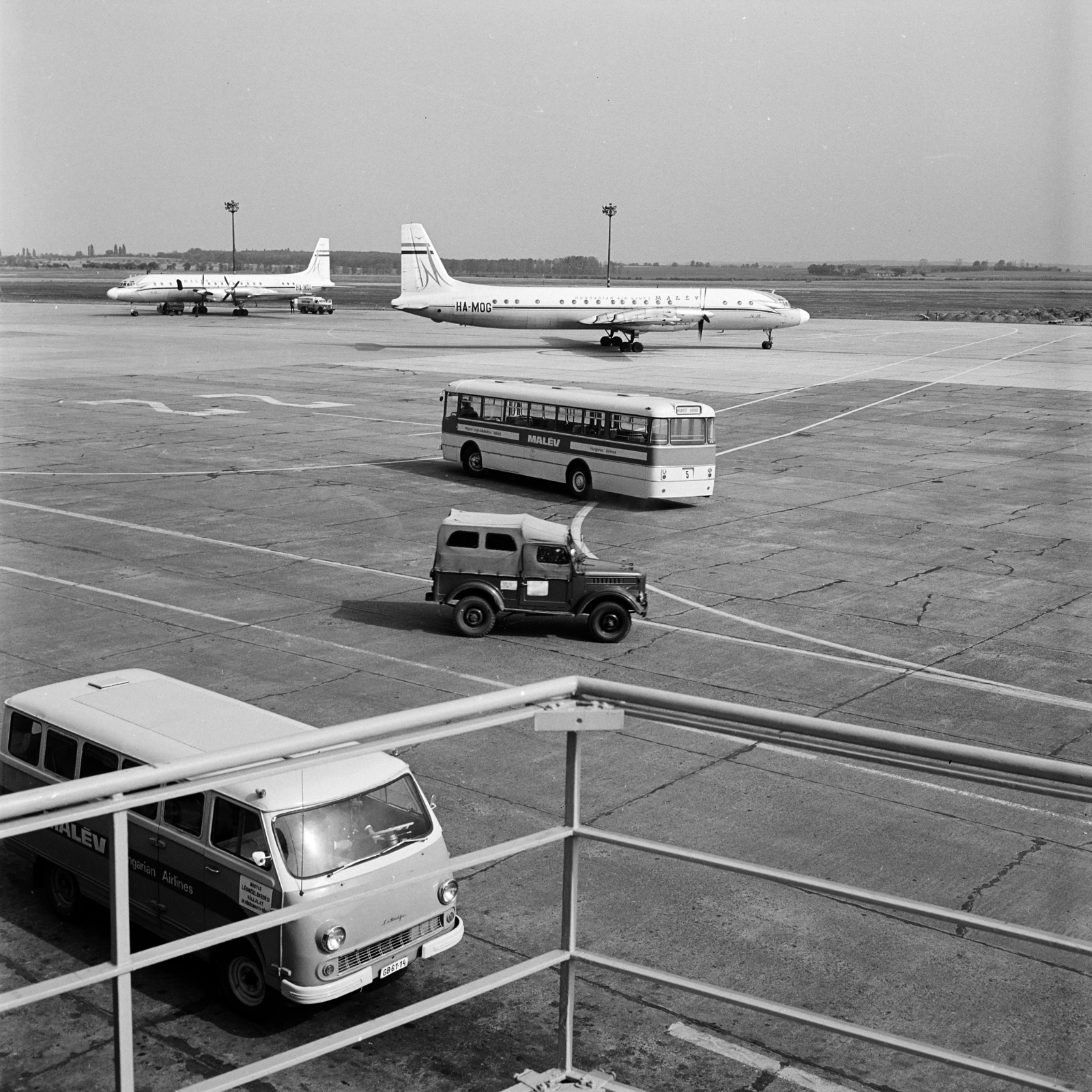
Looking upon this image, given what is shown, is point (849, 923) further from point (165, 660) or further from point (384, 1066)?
point (165, 660)

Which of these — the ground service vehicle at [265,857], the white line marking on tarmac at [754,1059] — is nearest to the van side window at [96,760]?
the ground service vehicle at [265,857]

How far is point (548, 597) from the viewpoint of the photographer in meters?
25.1

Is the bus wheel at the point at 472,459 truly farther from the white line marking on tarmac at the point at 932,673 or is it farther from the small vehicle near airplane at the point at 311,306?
the small vehicle near airplane at the point at 311,306

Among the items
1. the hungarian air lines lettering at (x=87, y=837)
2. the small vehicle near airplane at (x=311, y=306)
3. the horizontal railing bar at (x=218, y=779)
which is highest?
the small vehicle near airplane at (x=311, y=306)

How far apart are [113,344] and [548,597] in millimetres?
74417

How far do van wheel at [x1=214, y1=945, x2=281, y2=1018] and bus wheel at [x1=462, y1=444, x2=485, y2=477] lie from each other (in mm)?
31472

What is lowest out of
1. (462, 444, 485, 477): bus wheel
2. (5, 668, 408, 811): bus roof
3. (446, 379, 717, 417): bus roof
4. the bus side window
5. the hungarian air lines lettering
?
the hungarian air lines lettering

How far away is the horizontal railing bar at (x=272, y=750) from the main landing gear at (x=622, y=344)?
85.8 metres

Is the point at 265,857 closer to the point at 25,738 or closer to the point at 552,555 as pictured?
the point at 25,738

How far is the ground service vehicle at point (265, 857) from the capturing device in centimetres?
1143

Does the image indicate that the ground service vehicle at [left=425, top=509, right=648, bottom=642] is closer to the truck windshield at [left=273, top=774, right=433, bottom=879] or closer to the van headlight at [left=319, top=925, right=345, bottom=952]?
the truck windshield at [left=273, top=774, right=433, bottom=879]

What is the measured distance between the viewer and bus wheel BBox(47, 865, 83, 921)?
1321cm

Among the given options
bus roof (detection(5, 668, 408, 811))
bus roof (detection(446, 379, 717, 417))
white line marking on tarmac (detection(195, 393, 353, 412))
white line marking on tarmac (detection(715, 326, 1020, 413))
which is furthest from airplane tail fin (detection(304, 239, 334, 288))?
bus roof (detection(5, 668, 408, 811))

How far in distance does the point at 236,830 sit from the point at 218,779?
7.58 metres
